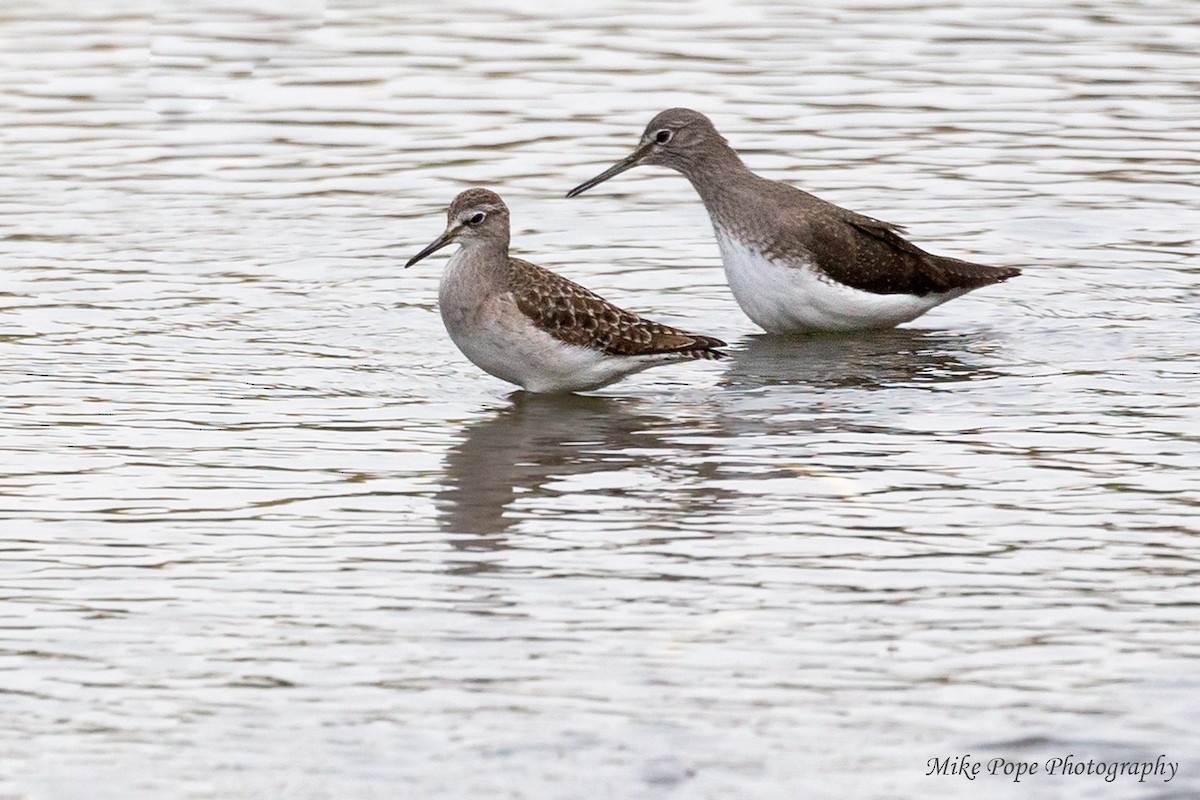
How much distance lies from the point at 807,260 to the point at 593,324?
2.11 m

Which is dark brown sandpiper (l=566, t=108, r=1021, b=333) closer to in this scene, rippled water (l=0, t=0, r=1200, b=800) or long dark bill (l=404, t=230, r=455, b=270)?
rippled water (l=0, t=0, r=1200, b=800)

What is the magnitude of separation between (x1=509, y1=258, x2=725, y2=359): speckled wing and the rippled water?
1.05ft

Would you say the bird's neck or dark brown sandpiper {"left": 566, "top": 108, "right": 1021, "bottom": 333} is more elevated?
the bird's neck

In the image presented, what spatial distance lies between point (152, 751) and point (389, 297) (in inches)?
320

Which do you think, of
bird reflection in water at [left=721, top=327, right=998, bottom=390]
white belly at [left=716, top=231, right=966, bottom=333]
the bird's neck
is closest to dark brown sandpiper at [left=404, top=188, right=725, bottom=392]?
bird reflection in water at [left=721, top=327, right=998, bottom=390]

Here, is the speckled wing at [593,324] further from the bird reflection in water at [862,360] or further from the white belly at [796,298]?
the white belly at [796,298]

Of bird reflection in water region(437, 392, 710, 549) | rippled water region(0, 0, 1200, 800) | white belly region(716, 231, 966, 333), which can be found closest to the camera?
rippled water region(0, 0, 1200, 800)

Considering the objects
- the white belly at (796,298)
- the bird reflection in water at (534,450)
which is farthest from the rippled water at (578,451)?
the white belly at (796,298)

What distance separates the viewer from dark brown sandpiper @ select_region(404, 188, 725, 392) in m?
12.8

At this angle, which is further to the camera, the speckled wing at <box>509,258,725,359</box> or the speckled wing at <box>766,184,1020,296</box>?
the speckled wing at <box>766,184,1020,296</box>

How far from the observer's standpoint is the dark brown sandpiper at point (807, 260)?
14.4 metres

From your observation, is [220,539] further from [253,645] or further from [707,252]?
[707,252]

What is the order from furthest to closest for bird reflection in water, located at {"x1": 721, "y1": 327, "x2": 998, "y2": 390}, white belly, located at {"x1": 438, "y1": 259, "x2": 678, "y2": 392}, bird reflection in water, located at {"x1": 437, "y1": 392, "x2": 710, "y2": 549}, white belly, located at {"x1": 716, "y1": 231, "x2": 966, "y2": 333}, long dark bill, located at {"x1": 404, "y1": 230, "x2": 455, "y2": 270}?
1. white belly, located at {"x1": 716, "y1": 231, "x2": 966, "y2": 333}
2. bird reflection in water, located at {"x1": 721, "y1": 327, "x2": 998, "y2": 390}
3. long dark bill, located at {"x1": 404, "y1": 230, "x2": 455, "y2": 270}
4. white belly, located at {"x1": 438, "y1": 259, "x2": 678, "y2": 392}
5. bird reflection in water, located at {"x1": 437, "y1": 392, "x2": 710, "y2": 549}

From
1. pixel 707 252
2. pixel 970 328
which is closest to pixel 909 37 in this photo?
pixel 707 252
